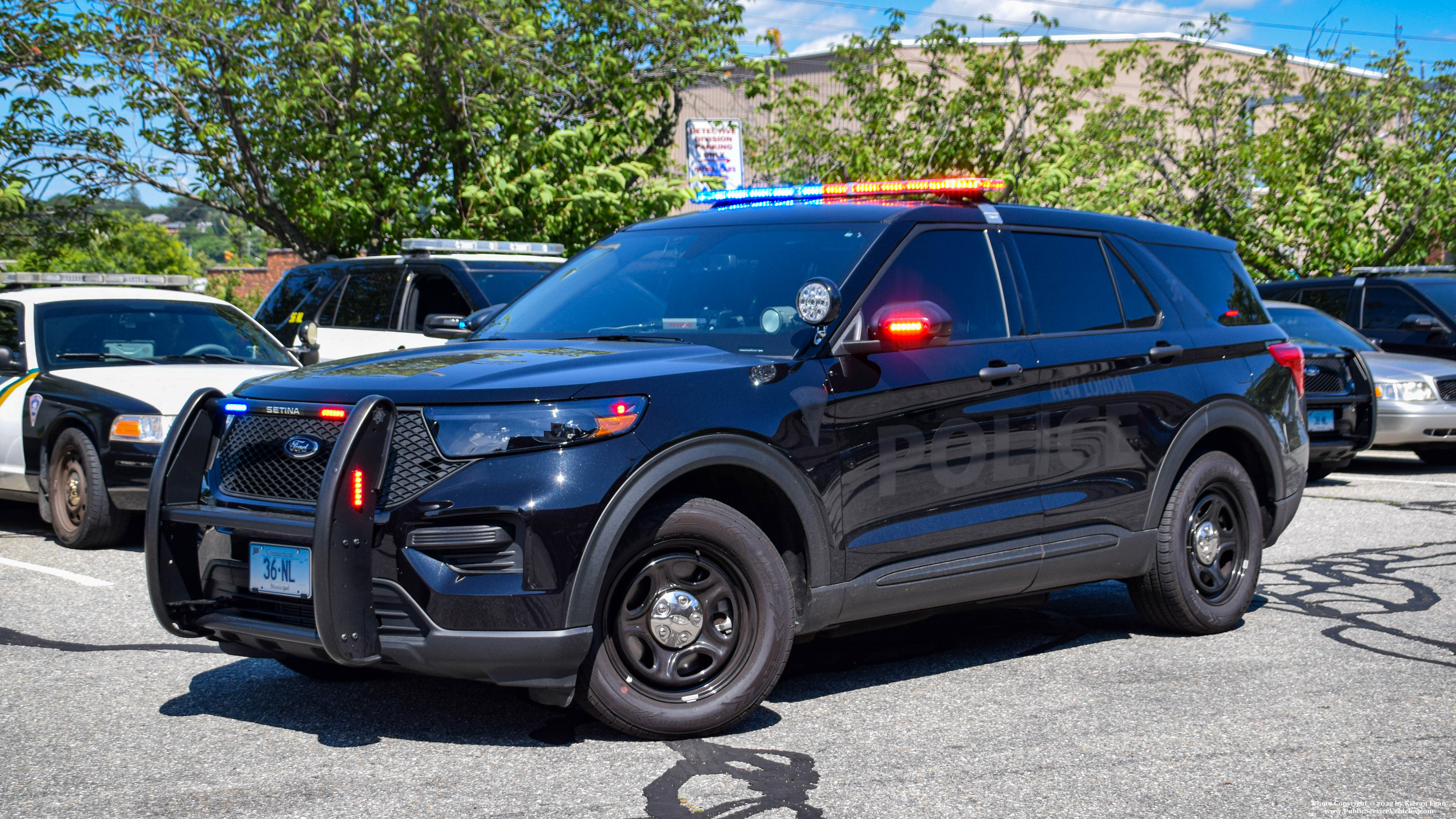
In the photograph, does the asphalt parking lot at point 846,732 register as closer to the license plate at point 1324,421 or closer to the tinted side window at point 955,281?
the tinted side window at point 955,281

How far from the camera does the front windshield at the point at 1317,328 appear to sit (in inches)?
503

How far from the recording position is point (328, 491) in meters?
3.86

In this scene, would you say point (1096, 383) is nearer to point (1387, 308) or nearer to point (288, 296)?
point (288, 296)

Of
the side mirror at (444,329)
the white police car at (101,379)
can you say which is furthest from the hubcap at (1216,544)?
the white police car at (101,379)

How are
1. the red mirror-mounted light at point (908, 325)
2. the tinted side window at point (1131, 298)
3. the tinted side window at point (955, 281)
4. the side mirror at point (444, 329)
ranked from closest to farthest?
the red mirror-mounted light at point (908, 325) < the tinted side window at point (955, 281) < the tinted side window at point (1131, 298) < the side mirror at point (444, 329)

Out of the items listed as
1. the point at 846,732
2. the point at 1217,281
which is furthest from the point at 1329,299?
the point at 846,732

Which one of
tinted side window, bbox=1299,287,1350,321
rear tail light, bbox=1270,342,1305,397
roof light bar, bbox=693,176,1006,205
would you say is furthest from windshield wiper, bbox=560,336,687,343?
tinted side window, bbox=1299,287,1350,321

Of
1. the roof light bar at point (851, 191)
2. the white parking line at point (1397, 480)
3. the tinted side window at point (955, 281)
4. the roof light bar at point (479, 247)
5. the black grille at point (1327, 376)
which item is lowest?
the white parking line at point (1397, 480)

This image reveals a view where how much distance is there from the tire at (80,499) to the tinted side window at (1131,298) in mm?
5844

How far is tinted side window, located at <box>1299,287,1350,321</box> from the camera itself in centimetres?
1398

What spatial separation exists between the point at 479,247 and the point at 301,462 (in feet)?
22.6

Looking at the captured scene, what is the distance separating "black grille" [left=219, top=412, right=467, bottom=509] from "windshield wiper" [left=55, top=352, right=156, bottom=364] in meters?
5.12

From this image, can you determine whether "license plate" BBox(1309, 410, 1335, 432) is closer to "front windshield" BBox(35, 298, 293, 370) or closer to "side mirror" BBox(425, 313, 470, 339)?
"side mirror" BBox(425, 313, 470, 339)

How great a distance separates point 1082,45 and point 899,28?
27388 millimetres
